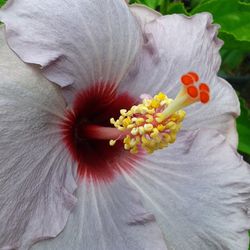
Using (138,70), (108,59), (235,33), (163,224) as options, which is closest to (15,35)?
(108,59)

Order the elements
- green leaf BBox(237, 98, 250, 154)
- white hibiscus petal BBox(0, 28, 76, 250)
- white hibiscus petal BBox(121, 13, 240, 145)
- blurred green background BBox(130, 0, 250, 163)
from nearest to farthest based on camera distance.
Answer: white hibiscus petal BBox(0, 28, 76, 250), white hibiscus petal BBox(121, 13, 240, 145), blurred green background BBox(130, 0, 250, 163), green leaf BBox(237, 98, 250, 154)

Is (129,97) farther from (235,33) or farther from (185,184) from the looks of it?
(235,33)

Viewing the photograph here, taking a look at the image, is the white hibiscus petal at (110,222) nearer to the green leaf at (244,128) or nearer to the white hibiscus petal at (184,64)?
the white hibiscus petal at (184,64)

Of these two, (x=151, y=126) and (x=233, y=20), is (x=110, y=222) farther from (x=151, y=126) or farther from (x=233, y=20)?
(x=233, y=20)

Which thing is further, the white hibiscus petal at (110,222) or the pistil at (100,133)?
the pistil at (100,133)

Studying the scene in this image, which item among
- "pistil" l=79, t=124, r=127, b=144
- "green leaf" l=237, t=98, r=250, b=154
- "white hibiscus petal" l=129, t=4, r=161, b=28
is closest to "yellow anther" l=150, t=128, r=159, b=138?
"pistil" l=79, t=124, r=127, b=144

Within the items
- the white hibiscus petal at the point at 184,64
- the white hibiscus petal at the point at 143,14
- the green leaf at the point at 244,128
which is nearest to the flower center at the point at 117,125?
the white hibiscus petal at the point at 184,64

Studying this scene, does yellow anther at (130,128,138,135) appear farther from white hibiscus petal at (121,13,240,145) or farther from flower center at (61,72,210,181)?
white hibiscus petal at (121,13,240,145)
